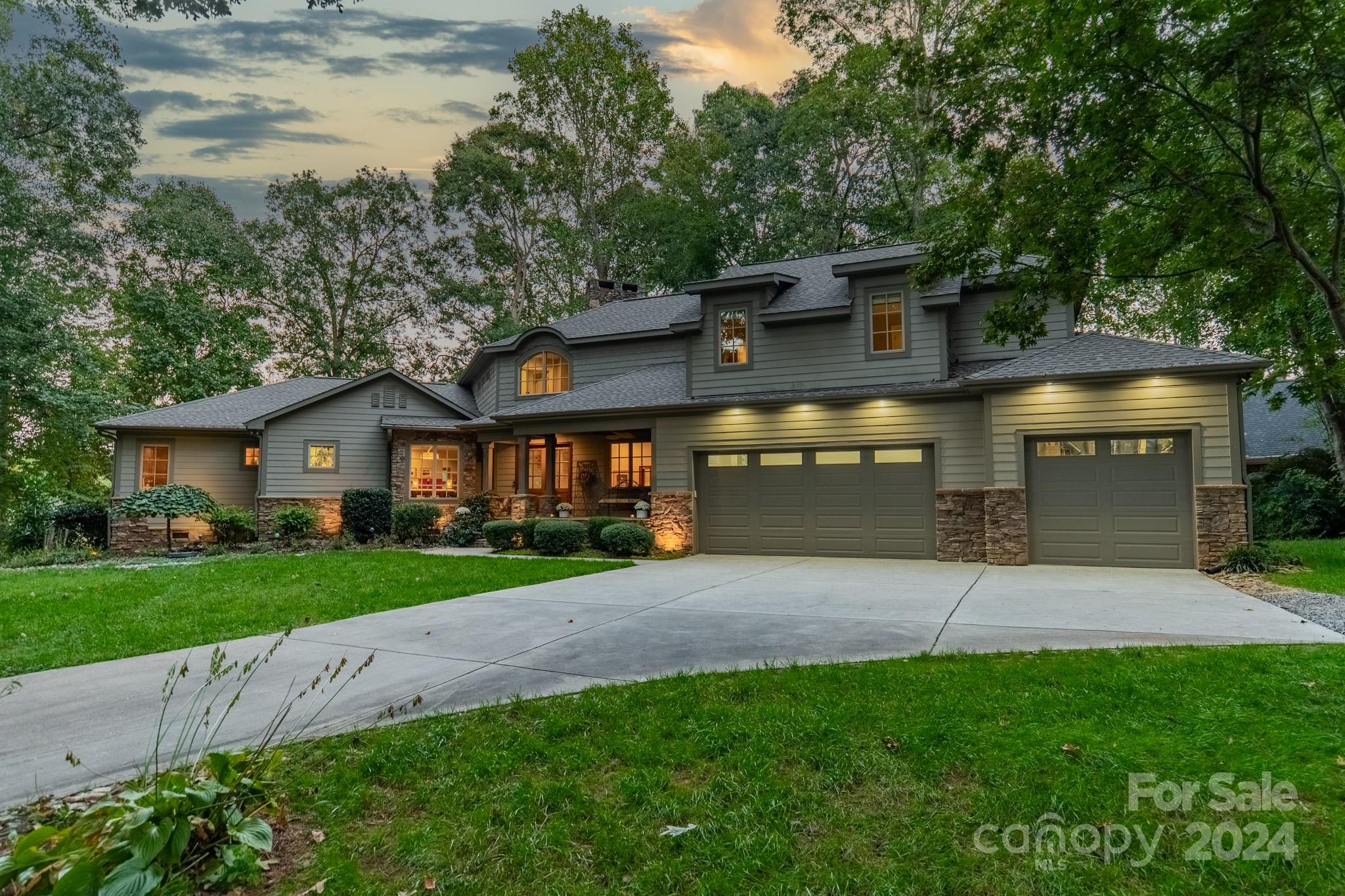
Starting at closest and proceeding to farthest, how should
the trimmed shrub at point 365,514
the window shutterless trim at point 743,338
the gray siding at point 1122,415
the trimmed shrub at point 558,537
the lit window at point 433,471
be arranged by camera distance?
the gray siding at point 1122,415 → the trimmed shrub at point 558,537 → the window shutterless trim at point 743,338 → the trimmed shrub at point 365,514 → the lit window at point 433,471

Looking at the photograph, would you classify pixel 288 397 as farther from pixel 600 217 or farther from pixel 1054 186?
pixel 1054 186

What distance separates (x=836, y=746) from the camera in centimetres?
335

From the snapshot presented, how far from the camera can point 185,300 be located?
2428 centimetres

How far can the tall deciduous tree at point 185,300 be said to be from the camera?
76.7 feet

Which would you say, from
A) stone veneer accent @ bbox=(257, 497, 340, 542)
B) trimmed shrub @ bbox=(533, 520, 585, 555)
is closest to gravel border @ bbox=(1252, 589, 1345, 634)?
trimmed shrub @ bbox=(533, 520, 585, 555)

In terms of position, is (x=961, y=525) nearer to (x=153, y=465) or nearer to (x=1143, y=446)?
(x=1143, y=446)

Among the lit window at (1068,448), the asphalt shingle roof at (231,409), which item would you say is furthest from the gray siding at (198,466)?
the lit window at (1068,448)

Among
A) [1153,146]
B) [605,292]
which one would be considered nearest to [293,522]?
[605,292]

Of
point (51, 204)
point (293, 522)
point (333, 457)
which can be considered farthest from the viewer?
point (51, 204)

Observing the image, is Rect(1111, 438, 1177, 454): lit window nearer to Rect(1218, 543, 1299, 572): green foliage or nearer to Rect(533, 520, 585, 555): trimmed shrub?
Rect(1218, 543, 1299, 572): green foliage

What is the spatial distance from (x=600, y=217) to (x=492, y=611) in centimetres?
2447

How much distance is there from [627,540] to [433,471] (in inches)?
298

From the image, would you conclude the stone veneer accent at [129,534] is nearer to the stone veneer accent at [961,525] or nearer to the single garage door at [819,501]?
the single garage door at [819,501]

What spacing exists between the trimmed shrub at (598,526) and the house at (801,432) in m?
0.87
